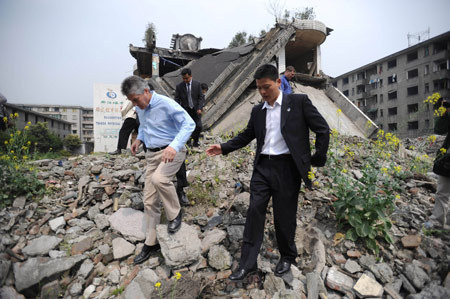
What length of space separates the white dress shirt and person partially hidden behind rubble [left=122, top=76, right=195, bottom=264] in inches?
36.2

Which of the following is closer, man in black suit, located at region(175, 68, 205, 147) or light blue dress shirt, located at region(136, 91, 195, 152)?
light blue dress shirt, located at region(136, 91, 195, 152)

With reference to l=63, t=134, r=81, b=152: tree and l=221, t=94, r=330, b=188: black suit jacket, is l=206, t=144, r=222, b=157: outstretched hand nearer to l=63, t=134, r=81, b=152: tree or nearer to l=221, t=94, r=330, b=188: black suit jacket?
l=221, t=94, r=330, b=188: black suit jacket

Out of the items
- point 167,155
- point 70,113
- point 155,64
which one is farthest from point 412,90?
point 70,113

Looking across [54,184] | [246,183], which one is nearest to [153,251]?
[246,183]

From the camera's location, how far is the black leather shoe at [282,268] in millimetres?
2334

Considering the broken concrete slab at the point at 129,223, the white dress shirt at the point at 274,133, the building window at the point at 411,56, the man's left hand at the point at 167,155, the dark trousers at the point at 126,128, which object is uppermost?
the building window at the point at 411,56

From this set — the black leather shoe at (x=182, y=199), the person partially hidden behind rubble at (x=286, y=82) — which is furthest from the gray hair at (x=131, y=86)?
the person partially hidden behind rubble at (x=286, y=82)

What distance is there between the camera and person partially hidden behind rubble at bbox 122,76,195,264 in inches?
105

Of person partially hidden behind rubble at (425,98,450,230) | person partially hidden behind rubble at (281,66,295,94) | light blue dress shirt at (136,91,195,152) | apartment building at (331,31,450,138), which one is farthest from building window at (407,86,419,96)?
light blue dress shirt at (136,91,195,152)

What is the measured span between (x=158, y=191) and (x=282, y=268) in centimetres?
157

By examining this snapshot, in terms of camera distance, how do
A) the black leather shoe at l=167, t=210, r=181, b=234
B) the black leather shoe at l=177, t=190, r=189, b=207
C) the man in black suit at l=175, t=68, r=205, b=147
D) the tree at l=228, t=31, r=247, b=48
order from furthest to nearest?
the tree at l=228, t=31, r=247, b=48, the man in black suit at l=175, t=68, r=205, b=147, the black leather shoe at l=177, t=190, r=189, b=207, the black leather shoe at l=167, t=210, r=181, b=234

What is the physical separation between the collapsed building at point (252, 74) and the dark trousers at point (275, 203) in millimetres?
6224

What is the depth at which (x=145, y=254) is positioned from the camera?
278 centimetres

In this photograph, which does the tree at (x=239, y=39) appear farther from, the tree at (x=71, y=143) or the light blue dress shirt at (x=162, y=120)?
the tree at (x=71, y=143)
